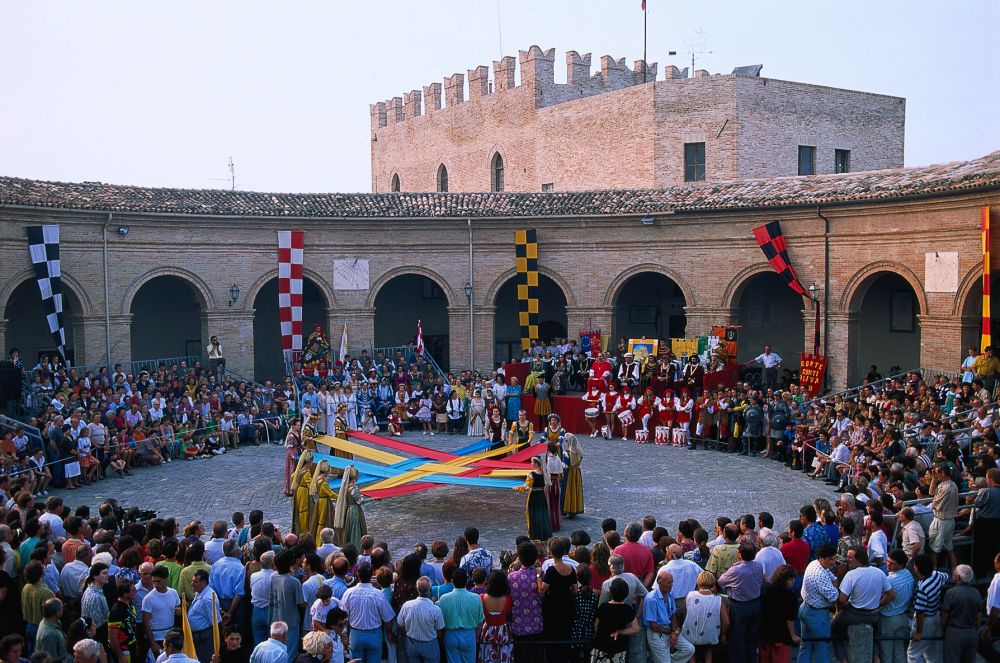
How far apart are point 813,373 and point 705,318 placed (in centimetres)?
345

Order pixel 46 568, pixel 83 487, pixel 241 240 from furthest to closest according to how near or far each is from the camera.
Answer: pixel 241 240 < pixel 83 487 < pixel 46 568

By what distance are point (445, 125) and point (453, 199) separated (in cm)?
1249

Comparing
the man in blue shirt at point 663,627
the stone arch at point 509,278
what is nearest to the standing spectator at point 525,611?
the man in blue shirt at point 663,627

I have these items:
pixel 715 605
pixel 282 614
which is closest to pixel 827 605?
pixel 715 605

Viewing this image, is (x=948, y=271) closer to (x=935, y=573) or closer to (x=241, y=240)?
(x=935, y=573)

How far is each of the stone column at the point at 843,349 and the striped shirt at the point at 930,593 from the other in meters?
14.9

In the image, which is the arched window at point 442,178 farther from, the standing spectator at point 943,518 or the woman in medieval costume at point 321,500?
the standing spectator at point 943,518

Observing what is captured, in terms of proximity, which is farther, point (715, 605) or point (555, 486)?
point (555, 486)

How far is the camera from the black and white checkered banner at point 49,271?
22.0 m

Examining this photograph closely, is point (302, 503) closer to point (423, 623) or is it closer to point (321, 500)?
point (321, 500)

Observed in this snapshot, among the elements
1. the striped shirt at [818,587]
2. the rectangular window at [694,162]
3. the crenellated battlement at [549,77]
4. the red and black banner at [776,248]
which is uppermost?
the crenellated battlement at [549,77]

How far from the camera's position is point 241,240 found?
2602 cm

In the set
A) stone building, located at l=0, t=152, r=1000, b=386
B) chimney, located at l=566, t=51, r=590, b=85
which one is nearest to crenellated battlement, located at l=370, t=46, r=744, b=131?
chimney, located at l=566, t=51, r=590, b=85

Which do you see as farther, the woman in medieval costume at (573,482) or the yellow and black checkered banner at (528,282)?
the yellow and black checkered banner at (528,282)
